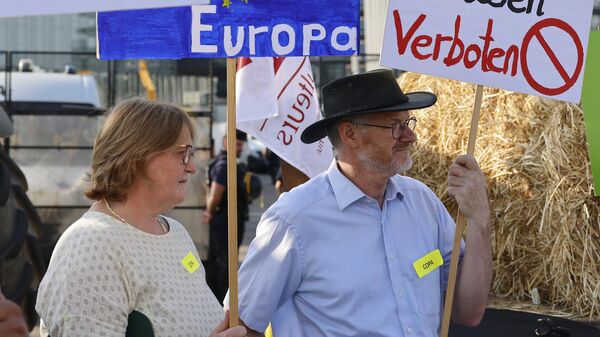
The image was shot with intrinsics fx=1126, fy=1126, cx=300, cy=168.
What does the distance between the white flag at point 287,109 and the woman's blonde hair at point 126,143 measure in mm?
3043

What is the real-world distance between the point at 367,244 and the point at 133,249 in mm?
887

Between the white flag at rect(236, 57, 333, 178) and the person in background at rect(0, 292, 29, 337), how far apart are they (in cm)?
429

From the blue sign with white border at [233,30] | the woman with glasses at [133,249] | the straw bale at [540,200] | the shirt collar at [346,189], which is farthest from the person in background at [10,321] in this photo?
the straw bale at [540,200]

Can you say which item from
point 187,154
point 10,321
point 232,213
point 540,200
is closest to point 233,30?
point 187,154

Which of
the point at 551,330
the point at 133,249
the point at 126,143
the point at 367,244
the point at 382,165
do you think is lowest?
the point at 551,330

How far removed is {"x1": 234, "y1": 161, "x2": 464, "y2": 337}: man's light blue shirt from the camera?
366 cm

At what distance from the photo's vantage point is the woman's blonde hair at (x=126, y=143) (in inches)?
129

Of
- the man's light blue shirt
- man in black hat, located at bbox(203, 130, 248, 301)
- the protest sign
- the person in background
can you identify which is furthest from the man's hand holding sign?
man in black hat, located at bbox(203, 130, 248, 301)

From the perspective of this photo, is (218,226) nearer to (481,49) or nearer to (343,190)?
(343,190)

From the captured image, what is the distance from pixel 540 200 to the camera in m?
5.22

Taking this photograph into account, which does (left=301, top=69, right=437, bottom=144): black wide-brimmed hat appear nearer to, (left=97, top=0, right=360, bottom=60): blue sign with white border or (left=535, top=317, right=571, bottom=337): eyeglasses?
(left=97, top=0, right=360, bottom=60): blue sign with white border

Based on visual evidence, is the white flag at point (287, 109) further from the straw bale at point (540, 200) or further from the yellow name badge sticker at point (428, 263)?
the yellow name badge sticker at point (428, 263)

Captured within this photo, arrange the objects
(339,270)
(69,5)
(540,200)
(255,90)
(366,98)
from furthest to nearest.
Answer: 1. (255,90)
2. (540,200)
3. (366,98)
4. (339,270)
5. (69,5)

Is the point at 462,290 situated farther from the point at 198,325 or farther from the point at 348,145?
the point at 198,325
